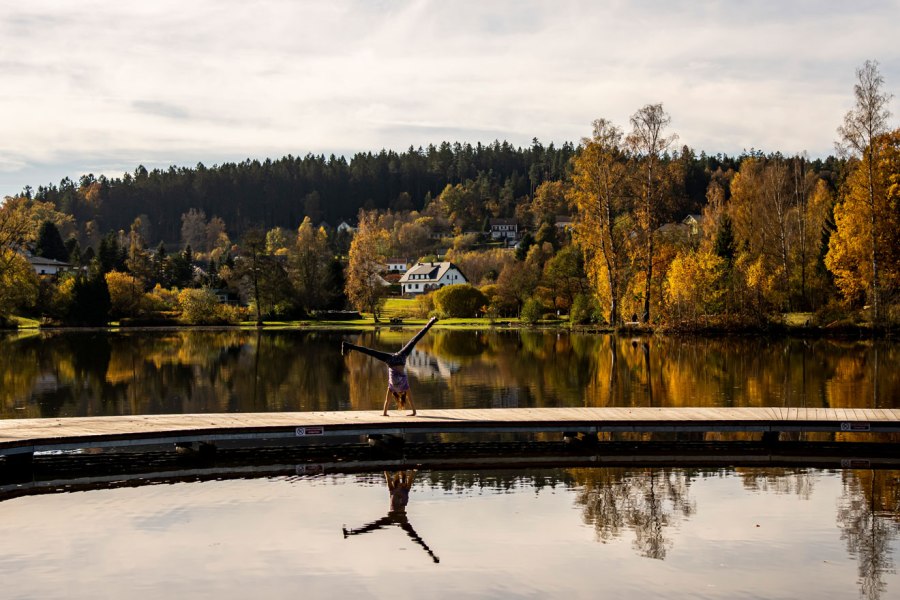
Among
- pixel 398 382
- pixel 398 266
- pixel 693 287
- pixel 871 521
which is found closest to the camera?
pixel 871 521

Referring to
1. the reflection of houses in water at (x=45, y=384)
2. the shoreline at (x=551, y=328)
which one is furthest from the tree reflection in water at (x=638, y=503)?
the shoreline at (x=551, y=328)

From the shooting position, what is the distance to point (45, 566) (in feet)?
45.1

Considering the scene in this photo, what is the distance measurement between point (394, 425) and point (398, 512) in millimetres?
4826

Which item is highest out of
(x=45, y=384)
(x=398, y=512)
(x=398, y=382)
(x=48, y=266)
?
(x=48, y=266)

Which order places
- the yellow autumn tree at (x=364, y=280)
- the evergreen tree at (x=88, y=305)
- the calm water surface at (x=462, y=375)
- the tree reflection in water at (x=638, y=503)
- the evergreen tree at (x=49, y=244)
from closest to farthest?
the tree reflection in water at (x=638, y=503) → the calm water surface at (x=462, y=375) → the evergreen tree at (x=88, y=305) → the yellow autumn tree at (x=364, y=280) → the evergreen tree at (x=49, y=244)

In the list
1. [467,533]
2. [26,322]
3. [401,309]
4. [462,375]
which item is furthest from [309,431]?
[401,309]

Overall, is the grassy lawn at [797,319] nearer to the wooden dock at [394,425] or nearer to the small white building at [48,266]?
the wooden dock at [394,425]

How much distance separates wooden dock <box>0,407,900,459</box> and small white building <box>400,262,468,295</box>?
11115 centimetres

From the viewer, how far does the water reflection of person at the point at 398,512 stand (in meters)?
15.3

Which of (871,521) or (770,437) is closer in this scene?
(871,521)

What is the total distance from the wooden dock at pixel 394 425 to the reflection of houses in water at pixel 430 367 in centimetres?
1611

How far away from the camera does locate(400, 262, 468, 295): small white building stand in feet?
451

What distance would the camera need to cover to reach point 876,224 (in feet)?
189

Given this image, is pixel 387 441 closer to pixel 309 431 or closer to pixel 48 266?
pixel 309 431
